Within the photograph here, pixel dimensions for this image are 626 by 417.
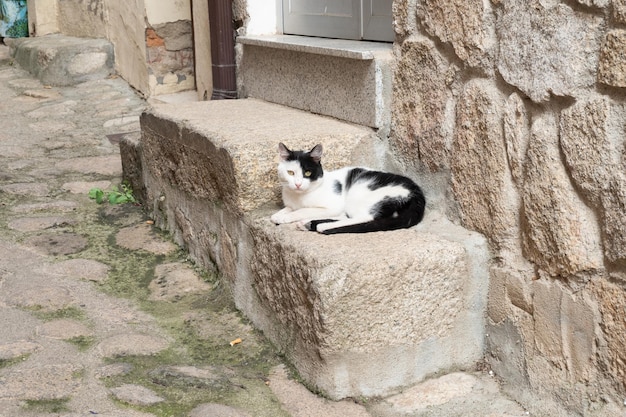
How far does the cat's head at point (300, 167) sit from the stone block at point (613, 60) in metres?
1.12

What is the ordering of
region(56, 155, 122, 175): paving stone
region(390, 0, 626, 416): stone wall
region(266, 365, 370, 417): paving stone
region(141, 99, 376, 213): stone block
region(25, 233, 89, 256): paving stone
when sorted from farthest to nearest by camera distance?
region(56, 155, 122, 175): paving stone < region(25, 233, 89, 256): paving stone < region(141, 99, 376, 213): stone block < region(266, 365, 370, 417): paving stone < region(390, 0, 626, 416): stone wall

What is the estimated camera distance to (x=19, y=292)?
11.0 feet

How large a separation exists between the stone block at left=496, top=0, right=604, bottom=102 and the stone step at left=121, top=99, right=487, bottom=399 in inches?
23.5

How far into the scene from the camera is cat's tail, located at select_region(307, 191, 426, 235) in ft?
9.34

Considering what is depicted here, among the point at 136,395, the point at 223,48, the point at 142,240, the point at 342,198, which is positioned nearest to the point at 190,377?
the point at 136,395

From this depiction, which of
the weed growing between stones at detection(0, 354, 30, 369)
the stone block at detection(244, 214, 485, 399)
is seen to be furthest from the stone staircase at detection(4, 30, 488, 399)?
the weed growing between stones at detection(0, 354, 30, 369)

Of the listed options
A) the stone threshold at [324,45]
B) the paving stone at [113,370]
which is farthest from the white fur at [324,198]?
the paving stone at [113,370]

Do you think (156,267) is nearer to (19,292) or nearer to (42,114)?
(19,292)

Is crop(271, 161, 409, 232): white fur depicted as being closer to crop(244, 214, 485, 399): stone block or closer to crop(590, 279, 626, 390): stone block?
crop(244, 214, 485, 399): stone block

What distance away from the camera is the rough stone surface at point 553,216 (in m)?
2.31

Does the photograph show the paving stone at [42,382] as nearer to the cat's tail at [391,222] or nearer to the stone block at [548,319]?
the cat's tail at [391,222]

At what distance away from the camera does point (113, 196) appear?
4.59m

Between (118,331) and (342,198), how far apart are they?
3.23 ft

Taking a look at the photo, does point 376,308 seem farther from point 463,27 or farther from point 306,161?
point 463,27
